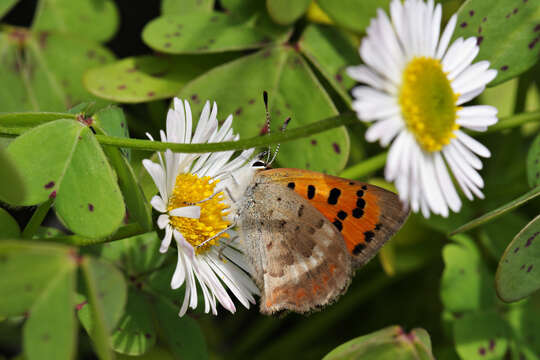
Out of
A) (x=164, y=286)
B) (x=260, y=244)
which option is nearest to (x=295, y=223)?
(x=260, y=244)

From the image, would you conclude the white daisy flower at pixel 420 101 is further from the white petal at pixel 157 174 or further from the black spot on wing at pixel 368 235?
the white petal at pixel 157 174

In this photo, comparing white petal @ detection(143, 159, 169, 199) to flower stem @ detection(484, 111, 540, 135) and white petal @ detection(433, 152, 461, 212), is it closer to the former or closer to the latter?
white petal @ detection(433, 152, 461, 212)

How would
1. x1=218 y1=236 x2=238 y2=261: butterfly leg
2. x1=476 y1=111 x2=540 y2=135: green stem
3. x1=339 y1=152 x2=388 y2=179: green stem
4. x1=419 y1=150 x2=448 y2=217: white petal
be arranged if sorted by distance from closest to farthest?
x1=419 y1=150 x2=448 y2=217: white petal → x1=218 y1=236 x2=238 y2=261: butterfly leg → x1=476 y1=111 x2=540 y2=135: green stem → x1=339 y1=152 x2=388 y2=179: green stem

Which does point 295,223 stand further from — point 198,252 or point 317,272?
point 198,252

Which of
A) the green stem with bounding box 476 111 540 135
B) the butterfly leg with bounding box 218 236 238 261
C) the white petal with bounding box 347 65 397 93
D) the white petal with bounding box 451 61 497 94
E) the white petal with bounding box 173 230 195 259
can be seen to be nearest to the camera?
the white petal with bounding box 347 65 397 93

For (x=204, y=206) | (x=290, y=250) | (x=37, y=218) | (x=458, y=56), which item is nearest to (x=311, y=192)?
(x=290, y=250)

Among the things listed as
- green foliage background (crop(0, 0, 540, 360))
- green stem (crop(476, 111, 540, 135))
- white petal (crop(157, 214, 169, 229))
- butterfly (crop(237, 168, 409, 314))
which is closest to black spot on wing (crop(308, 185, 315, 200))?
butterfly (crop(237, 168, 409, 314))

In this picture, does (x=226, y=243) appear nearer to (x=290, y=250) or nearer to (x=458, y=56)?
(x=290, y=250)
